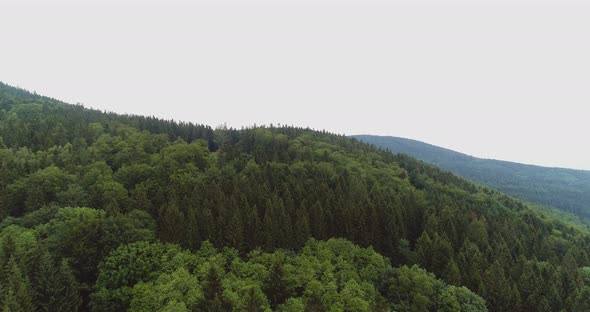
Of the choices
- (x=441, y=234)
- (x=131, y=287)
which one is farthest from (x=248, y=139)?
(x=131, y=287)

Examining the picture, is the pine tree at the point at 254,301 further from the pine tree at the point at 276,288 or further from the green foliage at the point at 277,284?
the pine tree at the point at 276,288

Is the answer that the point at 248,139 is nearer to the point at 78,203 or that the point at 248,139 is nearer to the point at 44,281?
the point at 78,203

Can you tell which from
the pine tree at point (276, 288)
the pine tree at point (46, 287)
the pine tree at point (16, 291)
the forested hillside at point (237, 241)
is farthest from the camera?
the pine tree at point (276, 288)

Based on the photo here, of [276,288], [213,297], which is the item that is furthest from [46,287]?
[276,288]

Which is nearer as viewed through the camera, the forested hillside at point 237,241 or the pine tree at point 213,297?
the pine tree at point 213,297

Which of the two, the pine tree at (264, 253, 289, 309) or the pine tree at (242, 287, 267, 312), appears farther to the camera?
the pine tree at (264, 253, 289, 309)

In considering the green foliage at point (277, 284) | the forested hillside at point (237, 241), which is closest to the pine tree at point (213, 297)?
the green foliage at point (277, 284)

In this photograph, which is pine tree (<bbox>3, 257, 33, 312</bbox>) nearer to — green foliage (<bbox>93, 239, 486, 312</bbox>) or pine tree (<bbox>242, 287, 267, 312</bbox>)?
green foliage (<bbox>93, 239, 486, 312</bbox>)

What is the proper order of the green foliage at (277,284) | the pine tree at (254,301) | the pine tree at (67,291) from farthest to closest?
the green foliage at (277,284)
the pine tree at (67,291)
the pine tree at (254,301)

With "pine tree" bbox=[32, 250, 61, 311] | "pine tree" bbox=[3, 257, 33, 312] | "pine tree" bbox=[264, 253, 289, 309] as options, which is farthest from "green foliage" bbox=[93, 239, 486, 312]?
"pine tree" bbox=[3, 257, 33, 312]
